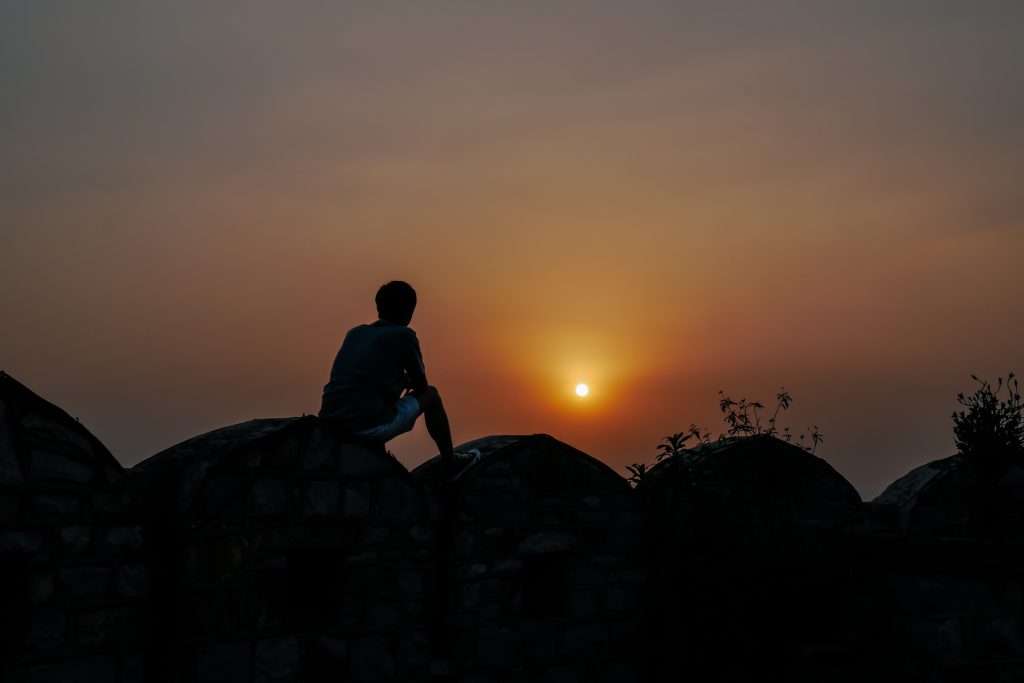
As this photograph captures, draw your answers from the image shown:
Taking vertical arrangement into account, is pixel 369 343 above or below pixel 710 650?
above

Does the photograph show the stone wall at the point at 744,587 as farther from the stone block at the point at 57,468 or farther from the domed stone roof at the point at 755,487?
the stone block at the point at 57,468

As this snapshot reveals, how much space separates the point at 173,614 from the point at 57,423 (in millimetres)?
1267

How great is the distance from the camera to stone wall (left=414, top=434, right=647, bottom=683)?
7.57 meters

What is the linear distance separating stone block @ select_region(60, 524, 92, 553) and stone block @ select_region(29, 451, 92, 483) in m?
0.25

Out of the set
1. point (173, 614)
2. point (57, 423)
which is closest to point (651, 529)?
point (173, 614)

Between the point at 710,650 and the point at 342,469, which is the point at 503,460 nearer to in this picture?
the point at 342,469

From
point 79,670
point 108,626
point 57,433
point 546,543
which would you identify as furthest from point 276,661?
point 546,543

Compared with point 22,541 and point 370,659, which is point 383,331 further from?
point 22,541

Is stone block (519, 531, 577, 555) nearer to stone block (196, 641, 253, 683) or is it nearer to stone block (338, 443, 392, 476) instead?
stone block (338, 443, 392, 476)

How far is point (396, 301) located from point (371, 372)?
0.54 m

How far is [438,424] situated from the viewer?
7.72m

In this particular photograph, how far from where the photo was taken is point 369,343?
731 cm

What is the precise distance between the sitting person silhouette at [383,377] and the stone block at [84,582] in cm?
185

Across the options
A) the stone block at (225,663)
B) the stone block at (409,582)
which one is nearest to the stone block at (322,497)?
the stone block at (409,582)
